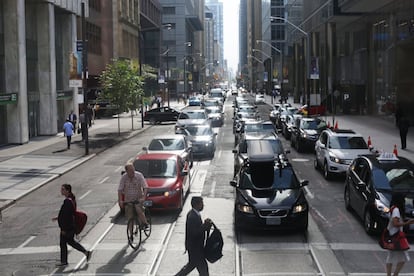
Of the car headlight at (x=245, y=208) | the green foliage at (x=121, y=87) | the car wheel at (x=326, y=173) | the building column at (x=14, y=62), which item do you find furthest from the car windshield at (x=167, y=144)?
the green foliage at (x=121, y=87)

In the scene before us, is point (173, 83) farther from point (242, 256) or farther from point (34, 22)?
point (242, 256)

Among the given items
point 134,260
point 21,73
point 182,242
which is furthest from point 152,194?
point 21,73

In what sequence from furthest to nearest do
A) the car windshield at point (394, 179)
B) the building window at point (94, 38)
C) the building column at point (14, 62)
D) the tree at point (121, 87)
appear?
1. the building window at point (94, 38)
2. the tree at point (121, 87)
3. the building column at point (14, 62)
4. the car windshield at point (394, 179)

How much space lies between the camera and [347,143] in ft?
75.7

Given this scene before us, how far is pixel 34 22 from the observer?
40531 millimetres

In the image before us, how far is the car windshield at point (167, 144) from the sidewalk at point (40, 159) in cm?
406

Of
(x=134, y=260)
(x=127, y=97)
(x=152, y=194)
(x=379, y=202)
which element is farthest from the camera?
(x=127, y=97)

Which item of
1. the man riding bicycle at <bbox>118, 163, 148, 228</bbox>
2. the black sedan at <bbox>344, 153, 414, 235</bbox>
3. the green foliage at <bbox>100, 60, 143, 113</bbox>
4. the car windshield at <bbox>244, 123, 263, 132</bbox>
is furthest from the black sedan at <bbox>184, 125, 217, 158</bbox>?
the man riding bicycle at <bbox>118, 163, 148, 228</bbox>

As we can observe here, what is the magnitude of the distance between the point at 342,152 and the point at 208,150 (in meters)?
8.00

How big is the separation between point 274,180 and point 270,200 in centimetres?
117

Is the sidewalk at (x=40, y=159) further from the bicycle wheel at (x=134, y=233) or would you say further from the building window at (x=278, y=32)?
the building window at (x=278, y=32)

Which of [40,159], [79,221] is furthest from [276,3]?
[79,221]

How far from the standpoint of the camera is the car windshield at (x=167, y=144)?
23.2 meters

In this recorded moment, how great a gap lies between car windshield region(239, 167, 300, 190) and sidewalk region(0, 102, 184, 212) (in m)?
7.54
